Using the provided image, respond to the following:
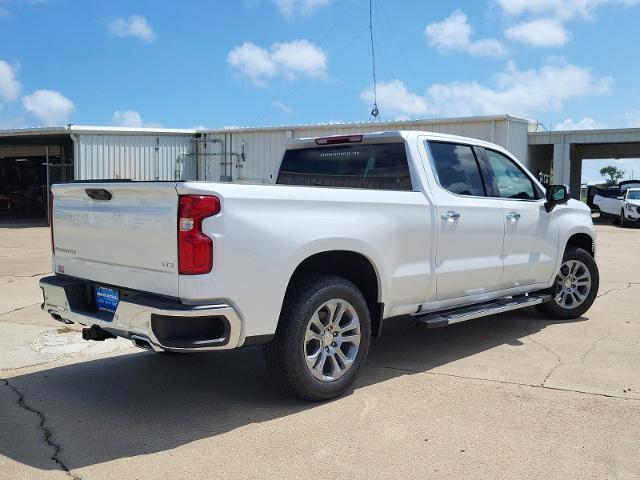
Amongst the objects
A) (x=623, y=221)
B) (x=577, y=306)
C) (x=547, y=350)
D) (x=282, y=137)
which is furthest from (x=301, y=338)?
(x=623, y=221)

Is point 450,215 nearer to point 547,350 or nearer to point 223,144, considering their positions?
point 547,350

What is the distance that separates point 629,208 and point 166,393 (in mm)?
23333

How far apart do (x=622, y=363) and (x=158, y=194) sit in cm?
413

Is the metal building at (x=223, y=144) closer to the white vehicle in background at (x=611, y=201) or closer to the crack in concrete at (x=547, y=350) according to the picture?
the white vehicle in background at (x=611, y=201)

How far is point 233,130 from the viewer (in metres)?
25.0

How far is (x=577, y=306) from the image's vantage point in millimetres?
7039

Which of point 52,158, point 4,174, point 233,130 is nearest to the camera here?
point 233,130

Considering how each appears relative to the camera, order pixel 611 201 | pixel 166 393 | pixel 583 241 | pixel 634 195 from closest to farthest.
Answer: pixel 166 393
pixel 583 241
pixel 634 195
pixel 611 201

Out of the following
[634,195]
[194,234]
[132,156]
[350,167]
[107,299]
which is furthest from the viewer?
[634,195]

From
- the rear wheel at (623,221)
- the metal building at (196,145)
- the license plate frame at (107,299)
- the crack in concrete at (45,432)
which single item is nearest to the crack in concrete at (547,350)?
the license plate frame at (107,299)

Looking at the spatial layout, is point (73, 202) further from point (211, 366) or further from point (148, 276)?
point (211, 366)

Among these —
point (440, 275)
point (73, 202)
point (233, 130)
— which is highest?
point (233, 130)

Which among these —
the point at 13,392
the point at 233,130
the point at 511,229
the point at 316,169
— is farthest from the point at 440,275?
the point at 233,130

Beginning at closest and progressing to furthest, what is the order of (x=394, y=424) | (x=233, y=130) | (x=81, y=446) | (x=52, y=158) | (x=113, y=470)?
1. (x=113, y=470)
2. (x=81, y=446)
3. (x=394, y=424)
4. (x=233, y=130)
5. (x=52, y=158)
